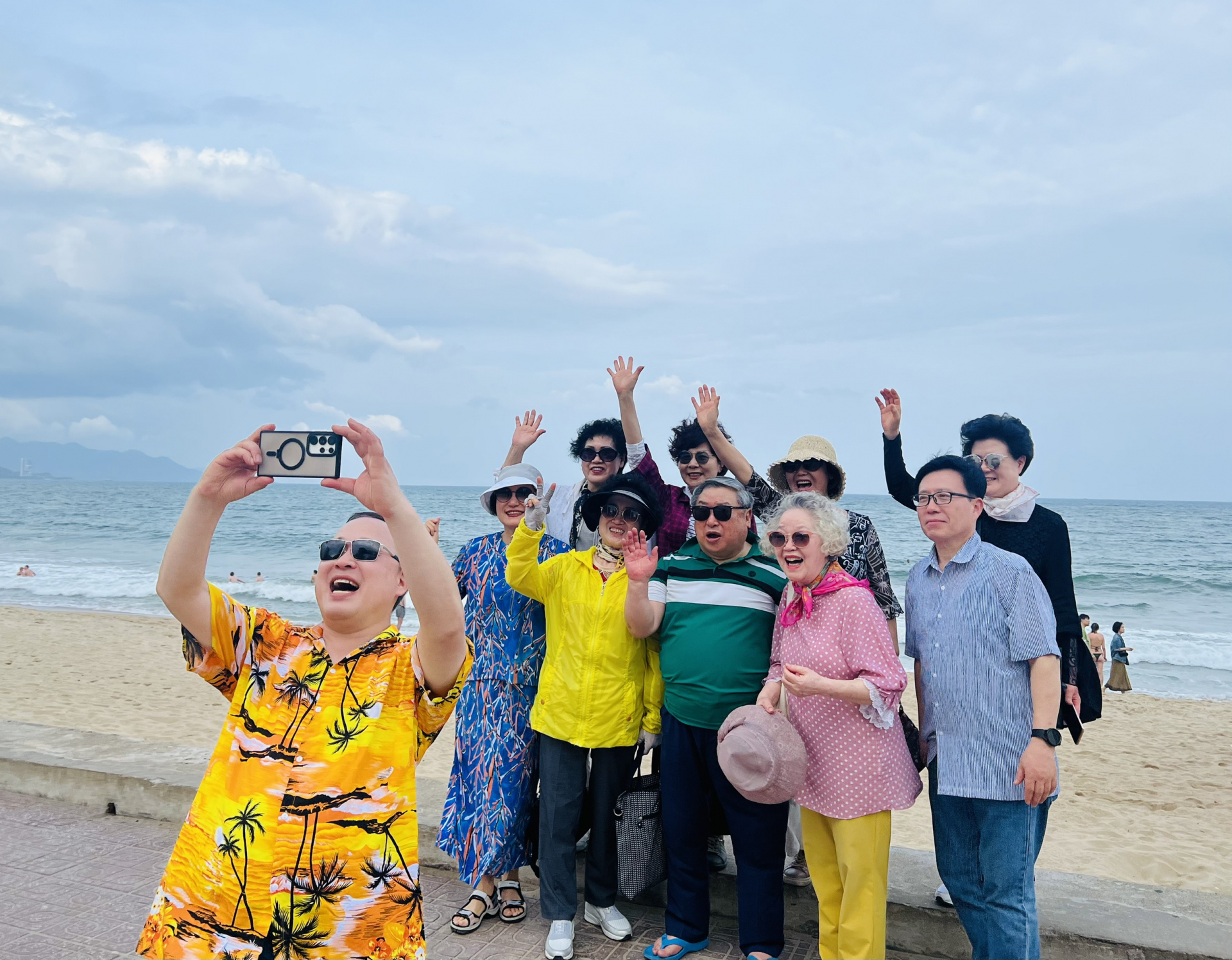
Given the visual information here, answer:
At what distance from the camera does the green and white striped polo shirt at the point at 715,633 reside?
3.29 meters

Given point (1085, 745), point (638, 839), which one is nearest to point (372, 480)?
point (638, 839)

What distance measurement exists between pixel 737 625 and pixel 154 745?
176 inches

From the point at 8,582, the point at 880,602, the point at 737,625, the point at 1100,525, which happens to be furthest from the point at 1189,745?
the point at 1100,525

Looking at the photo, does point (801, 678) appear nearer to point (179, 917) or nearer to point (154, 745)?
point (179, 917)

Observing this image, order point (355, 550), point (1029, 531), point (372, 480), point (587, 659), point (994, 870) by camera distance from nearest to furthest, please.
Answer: point (372, 480)
point (355, 550)
point (994, 870)
point (1029, 531)
point (587, 659)

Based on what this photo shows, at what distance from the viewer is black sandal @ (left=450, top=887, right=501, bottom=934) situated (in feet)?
11.6

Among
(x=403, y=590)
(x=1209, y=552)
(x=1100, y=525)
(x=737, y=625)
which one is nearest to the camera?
(x=403, y=590)

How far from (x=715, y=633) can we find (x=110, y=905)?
2.96m

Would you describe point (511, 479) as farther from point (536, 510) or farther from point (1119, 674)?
point (1119, 674)

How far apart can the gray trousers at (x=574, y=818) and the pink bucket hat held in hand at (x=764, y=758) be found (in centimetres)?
71

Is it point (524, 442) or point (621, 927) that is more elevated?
point (524, 442)

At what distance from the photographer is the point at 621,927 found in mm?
3521

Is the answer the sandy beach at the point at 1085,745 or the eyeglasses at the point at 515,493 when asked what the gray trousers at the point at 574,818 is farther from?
the sandy beach at the point at 1085,745

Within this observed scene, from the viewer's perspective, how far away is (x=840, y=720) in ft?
9.79
